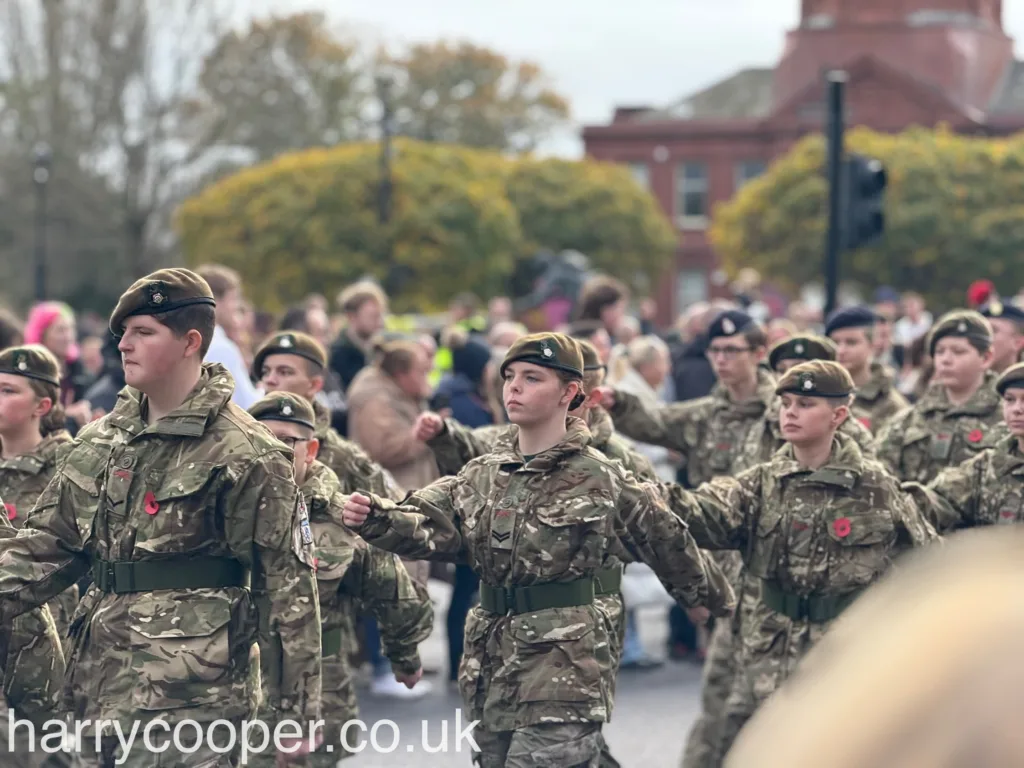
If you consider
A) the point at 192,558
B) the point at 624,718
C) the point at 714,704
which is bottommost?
the point at 624,718

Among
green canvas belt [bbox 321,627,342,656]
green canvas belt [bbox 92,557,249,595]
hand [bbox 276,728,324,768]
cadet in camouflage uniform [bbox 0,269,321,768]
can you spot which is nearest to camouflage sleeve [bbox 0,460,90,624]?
cadet in camouflage uniform [bbox 0,269,321,768]

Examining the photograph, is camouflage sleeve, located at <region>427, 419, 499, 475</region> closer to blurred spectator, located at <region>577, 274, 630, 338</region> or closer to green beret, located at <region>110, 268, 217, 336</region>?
green beret, located at <region>110, 268, 217, 336</region>

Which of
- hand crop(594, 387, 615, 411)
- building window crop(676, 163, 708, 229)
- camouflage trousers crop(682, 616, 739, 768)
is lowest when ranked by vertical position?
building window crop(676, 163, 708, 229)

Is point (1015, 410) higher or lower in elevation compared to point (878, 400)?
higher

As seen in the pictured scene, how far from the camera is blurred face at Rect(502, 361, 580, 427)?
584cm

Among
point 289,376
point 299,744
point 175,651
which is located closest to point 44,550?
point 175,651

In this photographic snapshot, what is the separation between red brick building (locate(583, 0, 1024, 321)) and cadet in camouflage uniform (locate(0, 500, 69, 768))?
220 ft

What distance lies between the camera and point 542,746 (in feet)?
18.7

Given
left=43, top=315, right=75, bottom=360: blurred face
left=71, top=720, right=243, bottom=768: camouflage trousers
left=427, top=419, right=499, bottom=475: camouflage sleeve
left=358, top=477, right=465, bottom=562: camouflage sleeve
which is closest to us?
left=71, top=720, right=243, bottom=768: camouflage trousers

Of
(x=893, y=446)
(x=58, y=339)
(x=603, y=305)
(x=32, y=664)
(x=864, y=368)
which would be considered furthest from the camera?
(x=603, y=305)

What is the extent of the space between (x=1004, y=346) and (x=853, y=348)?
0.87 m

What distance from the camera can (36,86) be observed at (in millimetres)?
54281

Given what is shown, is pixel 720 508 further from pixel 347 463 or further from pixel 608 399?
pixel 347 463

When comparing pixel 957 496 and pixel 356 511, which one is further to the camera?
pixel 957 496
